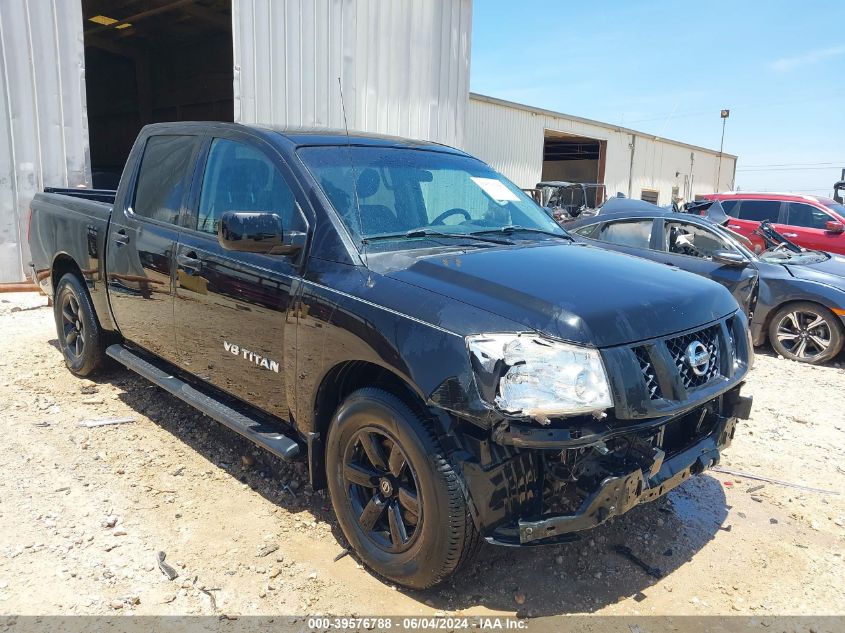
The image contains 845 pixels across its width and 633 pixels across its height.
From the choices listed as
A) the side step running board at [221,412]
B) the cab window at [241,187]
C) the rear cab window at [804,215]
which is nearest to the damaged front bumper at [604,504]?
the side step running board at [221,412]

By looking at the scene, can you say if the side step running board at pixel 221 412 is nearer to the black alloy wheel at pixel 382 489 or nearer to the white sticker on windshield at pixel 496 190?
the black alloy wheel at pixel 382 489

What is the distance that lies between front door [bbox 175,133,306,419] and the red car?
9.68 m

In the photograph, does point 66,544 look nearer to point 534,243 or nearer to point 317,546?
point 317,546

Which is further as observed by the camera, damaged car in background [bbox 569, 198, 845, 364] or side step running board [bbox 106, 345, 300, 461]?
damaged car in background [bbox 569, 198, 845, 364]

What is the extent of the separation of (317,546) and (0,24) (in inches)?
323

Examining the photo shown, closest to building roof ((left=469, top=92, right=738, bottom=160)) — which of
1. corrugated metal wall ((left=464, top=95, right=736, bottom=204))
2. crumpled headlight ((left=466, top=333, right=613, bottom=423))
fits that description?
corrugated metal wall ((left=464, top=95, right=736, bottom=204))

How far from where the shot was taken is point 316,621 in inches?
99.5

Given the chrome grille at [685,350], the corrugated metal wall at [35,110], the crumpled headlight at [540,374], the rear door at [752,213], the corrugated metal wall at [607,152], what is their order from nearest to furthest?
the crumpled headlight at [540,374] < the chrome grille at [685,350] < the corrugated metal wall at [35,110] < the rear door at [752,213] < the corrugated metal wall at [607,152]

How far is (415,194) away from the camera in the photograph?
3365mm

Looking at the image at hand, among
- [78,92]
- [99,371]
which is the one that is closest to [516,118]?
[78,92]

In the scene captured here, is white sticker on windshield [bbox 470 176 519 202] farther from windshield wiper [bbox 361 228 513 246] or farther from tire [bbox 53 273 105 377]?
tire [bbox 53 273 105 377]

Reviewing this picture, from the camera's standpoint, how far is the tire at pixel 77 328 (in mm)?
4848

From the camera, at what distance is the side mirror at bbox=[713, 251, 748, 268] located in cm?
654

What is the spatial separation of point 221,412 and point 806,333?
6.23 meters
